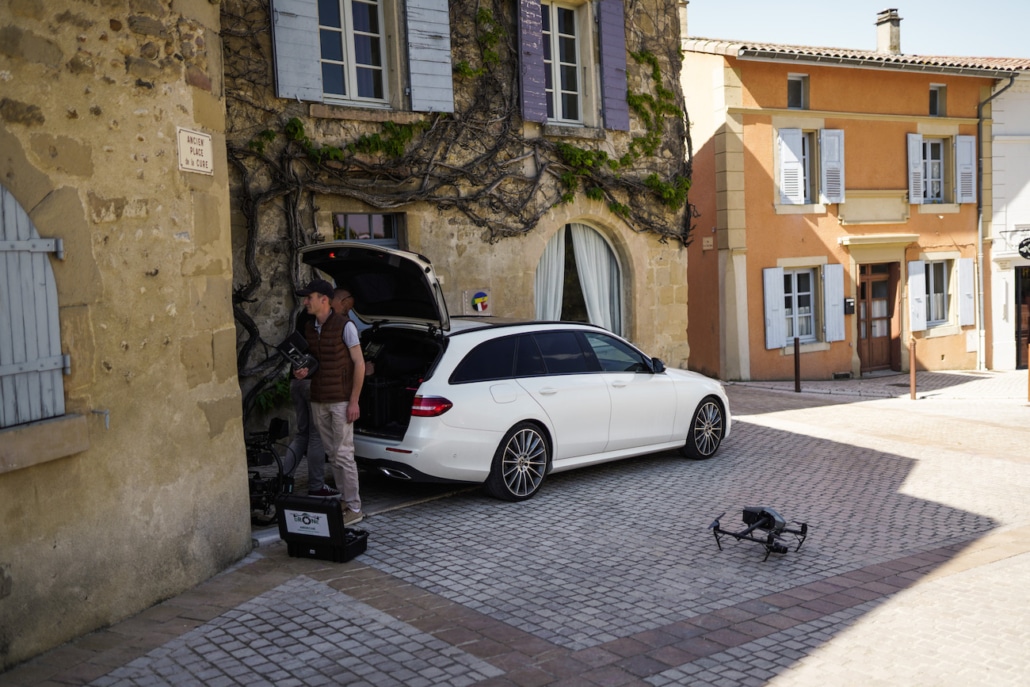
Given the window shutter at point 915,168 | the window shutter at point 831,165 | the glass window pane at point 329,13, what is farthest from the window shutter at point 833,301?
the glass window pane at point 329,13

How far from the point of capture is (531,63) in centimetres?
1217

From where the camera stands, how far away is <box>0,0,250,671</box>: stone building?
4816 millimetres

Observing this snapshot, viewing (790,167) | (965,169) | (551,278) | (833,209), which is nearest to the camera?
(551,278)

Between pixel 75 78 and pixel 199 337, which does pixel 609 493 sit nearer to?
pixel 199 337

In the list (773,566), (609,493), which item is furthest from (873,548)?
(609,493)

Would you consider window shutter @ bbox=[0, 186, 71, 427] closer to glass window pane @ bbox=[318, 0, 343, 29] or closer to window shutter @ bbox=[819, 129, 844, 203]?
glass window pane @ bbox=[318, 0, 343, 29]

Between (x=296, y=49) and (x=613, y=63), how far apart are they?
198 inches

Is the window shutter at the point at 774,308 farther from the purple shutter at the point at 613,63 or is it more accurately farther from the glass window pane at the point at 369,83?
the glass window pane at the point at 369,83

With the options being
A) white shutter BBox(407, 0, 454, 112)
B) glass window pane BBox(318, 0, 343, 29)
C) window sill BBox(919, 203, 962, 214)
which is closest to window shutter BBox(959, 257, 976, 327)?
window sill BBox(919, 203, 962, 214)

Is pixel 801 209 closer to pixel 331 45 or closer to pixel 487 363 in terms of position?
pixel 331 45

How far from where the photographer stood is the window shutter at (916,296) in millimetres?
21078

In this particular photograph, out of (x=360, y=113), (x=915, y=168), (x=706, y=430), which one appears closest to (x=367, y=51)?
(x=360, y=113)

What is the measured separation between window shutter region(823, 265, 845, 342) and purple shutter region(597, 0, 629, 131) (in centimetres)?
819

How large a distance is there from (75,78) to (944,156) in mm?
21320
